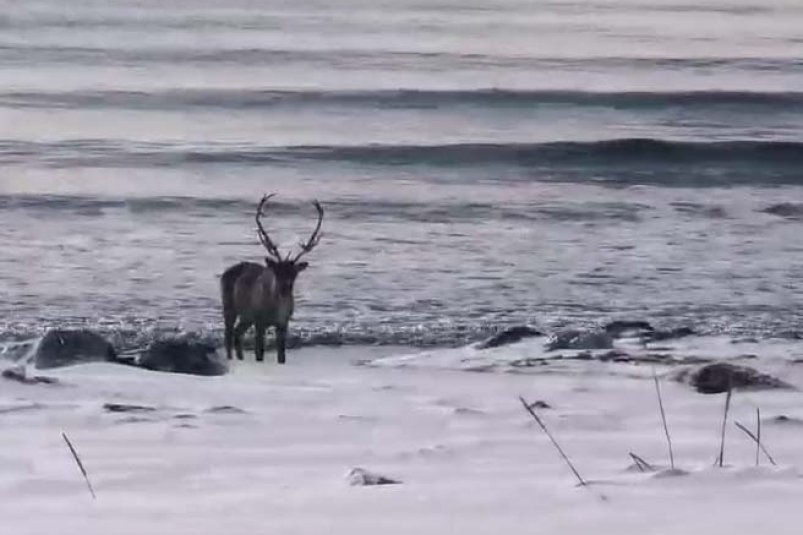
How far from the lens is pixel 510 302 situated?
32.4 ft

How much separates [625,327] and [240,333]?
1.90 metres

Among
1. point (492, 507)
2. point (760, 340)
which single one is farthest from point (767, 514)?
point (760, 340)

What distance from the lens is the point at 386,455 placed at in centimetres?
474

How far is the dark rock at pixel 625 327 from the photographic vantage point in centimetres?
838

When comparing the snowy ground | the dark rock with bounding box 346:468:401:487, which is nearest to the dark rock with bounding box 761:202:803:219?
the snowy ground

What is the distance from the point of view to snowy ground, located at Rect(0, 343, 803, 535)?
372cm

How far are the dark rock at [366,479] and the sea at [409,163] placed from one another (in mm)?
4413

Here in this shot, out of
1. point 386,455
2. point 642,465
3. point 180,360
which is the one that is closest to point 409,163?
point 180,360

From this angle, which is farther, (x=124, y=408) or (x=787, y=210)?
(x=787, y=210)

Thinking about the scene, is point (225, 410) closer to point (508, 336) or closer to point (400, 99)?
point (508, 336)

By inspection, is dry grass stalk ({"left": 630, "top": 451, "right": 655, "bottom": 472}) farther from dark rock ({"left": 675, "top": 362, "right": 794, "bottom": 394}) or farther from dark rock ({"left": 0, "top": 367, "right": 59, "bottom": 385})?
dark rock ({"left": 0, "top": 367, "right": 59, "bottom": 385})

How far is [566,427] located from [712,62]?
2225 cm

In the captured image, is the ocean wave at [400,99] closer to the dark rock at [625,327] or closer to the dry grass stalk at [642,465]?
the dark rock at [625,327]

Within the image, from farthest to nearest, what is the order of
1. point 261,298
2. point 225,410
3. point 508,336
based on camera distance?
point 508,336
point 261,298
point 225,410
